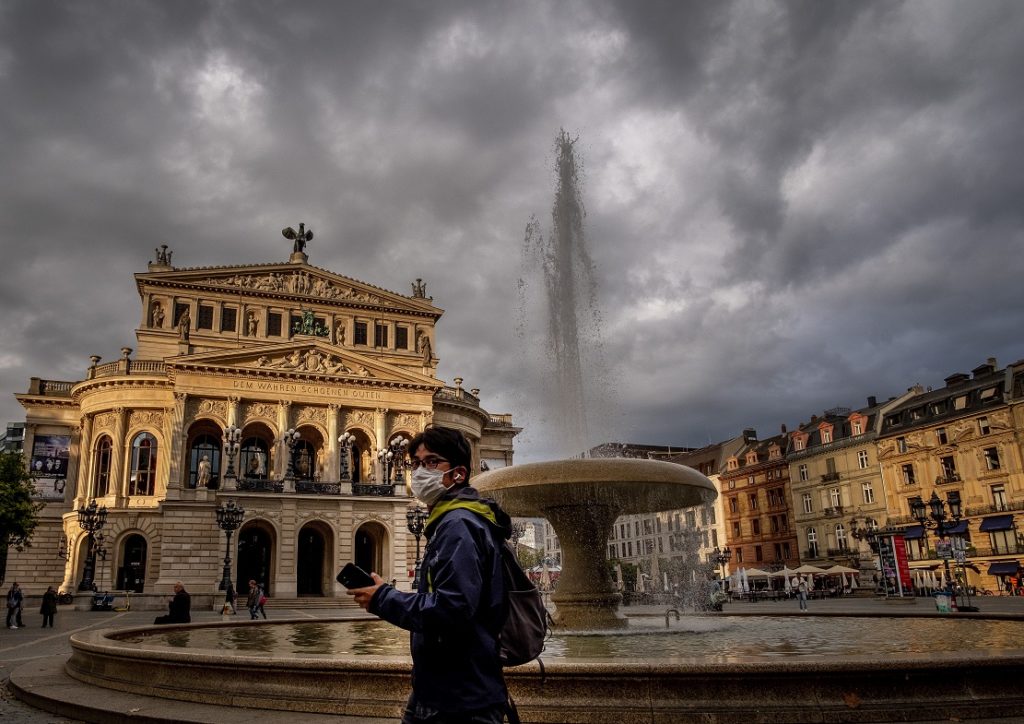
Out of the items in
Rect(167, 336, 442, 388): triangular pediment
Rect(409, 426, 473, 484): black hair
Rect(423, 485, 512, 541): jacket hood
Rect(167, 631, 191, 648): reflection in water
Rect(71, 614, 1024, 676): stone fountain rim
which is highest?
Rect(167, 336, 442, 388): triangular pediment

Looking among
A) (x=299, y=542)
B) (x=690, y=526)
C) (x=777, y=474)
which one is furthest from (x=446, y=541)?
(x=777, y=474)

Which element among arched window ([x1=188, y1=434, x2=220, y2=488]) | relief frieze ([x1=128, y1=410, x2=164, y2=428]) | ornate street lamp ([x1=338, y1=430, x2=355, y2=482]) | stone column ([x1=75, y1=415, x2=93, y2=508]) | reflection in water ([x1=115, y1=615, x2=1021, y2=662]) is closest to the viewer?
reflection in water ([x1=115, y1=615, x2=1021, y2=662])

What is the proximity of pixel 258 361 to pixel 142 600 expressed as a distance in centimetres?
1310

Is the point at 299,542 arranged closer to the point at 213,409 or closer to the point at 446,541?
the point at 213,409

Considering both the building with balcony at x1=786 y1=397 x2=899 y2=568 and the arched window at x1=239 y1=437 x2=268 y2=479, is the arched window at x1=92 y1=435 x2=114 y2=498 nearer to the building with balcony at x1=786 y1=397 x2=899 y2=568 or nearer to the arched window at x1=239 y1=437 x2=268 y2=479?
the arched window at x1=239 y1=437 x2=268 y2=479

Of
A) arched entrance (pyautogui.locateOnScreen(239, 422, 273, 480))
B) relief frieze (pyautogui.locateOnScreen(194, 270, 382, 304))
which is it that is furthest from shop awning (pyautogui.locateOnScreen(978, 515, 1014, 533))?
arched entrance (pyautogui.locateOnScreen(239, 422, 273, 480))

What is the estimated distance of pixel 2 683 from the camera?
954cm

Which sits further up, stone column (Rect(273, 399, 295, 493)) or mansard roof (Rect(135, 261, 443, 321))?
mansard roof (Rect(135, 261, 443, 321))

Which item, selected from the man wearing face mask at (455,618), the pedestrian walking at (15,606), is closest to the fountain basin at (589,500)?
the man wearing face mask at (455,618)

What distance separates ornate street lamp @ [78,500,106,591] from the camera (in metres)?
31.0

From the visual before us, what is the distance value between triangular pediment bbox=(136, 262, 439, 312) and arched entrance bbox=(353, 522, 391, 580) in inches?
595

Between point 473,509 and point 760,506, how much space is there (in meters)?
62.1

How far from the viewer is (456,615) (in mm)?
2824

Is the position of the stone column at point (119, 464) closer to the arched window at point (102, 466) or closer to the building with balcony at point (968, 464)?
the arched window at point (102, 466)
